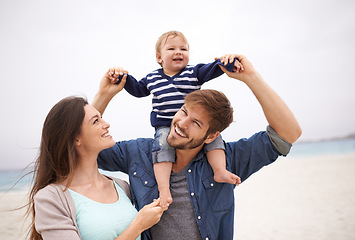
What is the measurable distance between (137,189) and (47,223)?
29.5 inches

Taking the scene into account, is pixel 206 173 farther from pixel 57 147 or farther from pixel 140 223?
pixel 57 147

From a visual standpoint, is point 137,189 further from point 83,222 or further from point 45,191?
point 45,191

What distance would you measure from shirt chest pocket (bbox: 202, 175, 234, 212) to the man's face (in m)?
0.33

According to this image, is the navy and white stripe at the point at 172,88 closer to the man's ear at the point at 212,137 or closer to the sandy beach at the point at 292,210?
the man's ear at the point at 212,137

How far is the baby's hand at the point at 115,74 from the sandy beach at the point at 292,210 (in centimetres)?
438

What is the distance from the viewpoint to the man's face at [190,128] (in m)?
2.25

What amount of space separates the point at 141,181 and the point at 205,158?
553 mm

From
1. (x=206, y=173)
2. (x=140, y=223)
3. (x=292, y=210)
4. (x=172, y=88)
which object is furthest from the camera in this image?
(x=292, y=210)

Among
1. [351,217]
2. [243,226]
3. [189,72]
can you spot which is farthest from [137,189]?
[351,217]

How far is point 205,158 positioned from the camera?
8.12 feet

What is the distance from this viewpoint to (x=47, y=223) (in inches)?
72.7

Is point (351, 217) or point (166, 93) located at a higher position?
point (166, 93)

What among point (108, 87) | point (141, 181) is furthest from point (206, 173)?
point (108, 87)

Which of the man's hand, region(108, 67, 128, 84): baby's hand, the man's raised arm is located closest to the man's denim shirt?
the man's raised arm
